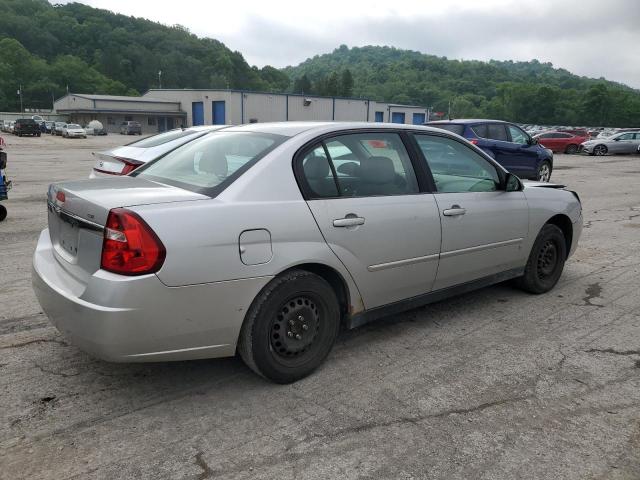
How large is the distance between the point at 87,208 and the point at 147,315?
729 millimetres

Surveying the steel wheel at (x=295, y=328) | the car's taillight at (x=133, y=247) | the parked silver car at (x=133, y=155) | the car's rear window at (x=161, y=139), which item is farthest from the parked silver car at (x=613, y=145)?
the car's taillight at (x=133, y=247)

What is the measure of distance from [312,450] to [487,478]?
833 millimetres

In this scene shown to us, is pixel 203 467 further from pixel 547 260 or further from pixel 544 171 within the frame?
pixel 544 171

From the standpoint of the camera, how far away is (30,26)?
416 ft

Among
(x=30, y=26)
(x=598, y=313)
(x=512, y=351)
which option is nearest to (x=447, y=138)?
(x=512, y=351)

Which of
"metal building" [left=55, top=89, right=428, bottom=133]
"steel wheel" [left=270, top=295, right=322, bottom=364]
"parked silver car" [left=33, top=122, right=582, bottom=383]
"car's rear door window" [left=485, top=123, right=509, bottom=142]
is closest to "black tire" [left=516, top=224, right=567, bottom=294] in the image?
"parked silver car" [left=33, top=122, right=582, bottom=383]

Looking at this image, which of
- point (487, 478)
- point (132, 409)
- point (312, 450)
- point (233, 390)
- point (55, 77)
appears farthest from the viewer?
point (55, 77)

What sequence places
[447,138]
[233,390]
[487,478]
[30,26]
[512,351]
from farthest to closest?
[30,26], [447,138], [512,351], [233,390], [487,478]

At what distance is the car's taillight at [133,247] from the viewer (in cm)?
266

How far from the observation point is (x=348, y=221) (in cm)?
336

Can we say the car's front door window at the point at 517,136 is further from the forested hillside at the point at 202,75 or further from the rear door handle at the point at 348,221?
the forested hillside at the point at 202,75

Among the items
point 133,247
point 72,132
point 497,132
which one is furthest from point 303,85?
point 133,247

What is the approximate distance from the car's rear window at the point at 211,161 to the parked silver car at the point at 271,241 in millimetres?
16

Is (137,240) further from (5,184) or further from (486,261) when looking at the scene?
(5,184)
